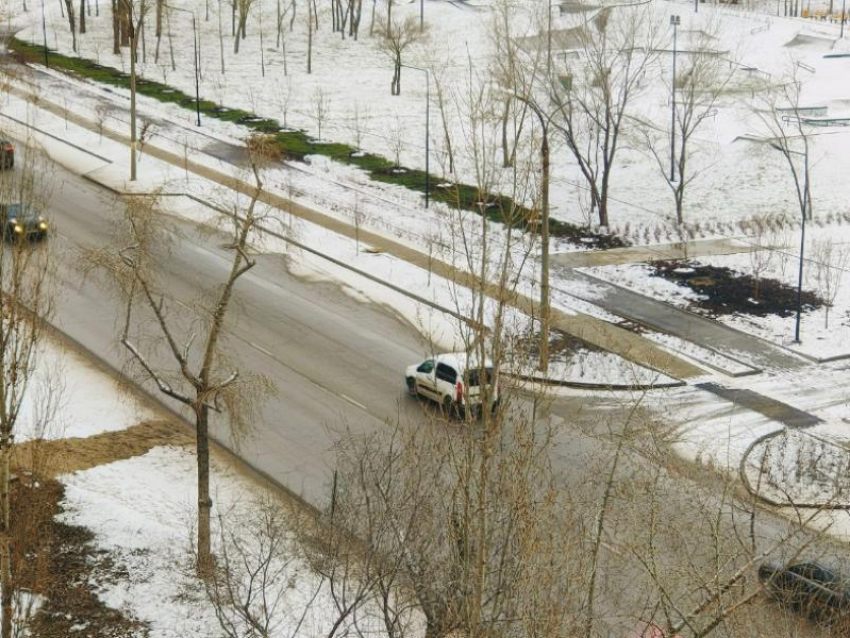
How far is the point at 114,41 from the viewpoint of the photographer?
73.7 m

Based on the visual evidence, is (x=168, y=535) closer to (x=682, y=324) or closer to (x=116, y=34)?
(x=682, y=324)

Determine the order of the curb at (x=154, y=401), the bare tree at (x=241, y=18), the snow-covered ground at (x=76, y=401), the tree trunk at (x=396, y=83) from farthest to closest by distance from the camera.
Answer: the bare tree at (x=241, y=18)
the tree trunk at (x=396, y=83)
the snow-covered ground at (x=76, y=401)
the curb at (x=154, y=401)

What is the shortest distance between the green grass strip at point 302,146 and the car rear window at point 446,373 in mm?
10931

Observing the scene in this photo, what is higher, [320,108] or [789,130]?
[789,130]

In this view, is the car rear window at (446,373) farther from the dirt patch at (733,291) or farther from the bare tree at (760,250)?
the bare tree at (760,250)

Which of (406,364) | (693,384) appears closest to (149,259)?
(406,364)

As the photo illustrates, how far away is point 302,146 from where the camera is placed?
55.8 meters

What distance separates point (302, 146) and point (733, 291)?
2346cm

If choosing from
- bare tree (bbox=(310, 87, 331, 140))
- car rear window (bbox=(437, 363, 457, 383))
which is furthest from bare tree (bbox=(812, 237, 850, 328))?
bare tree (bbox=(310, 87, 331, 140))

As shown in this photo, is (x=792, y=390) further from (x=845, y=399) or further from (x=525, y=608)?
(x=525, y=608)

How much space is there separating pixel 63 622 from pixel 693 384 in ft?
57.7

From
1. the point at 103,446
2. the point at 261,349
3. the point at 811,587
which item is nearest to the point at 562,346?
the point at 261,349

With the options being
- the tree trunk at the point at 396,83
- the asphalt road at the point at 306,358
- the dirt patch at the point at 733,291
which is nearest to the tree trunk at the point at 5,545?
the asphalt road at the point at 306,358

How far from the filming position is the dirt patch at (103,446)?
87.4 feet
